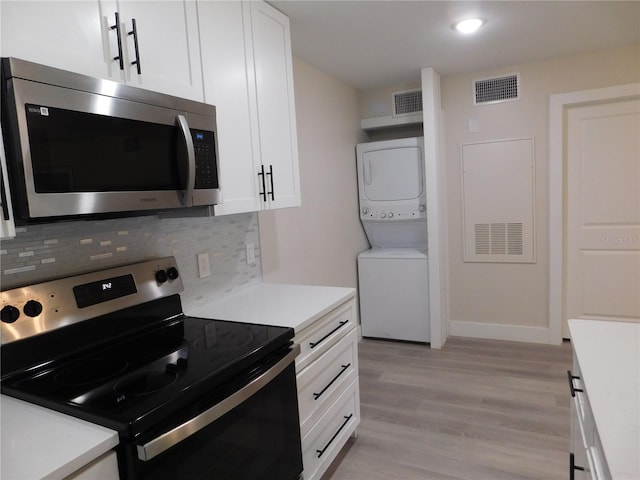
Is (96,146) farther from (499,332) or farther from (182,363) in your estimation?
(499,332)

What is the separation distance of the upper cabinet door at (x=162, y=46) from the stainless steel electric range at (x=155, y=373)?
0.69 metres

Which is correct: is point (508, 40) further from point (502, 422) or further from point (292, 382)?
point (292, 382)

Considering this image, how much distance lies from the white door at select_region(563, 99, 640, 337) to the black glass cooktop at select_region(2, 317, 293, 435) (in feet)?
10.00

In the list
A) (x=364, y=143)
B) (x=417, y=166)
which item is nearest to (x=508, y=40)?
(x=417, y=166)

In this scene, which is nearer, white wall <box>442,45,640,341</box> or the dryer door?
white wall <box>442,45,640,341</box>

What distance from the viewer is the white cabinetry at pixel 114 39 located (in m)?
1.07

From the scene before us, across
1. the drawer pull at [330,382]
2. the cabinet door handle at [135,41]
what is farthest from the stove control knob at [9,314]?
the drawer pull at [330,382]

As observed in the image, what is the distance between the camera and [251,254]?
7.84 ft

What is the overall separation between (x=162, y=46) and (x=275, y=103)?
0.72 meters

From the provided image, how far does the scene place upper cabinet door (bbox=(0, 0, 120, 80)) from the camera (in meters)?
1.04

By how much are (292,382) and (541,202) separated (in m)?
2.91

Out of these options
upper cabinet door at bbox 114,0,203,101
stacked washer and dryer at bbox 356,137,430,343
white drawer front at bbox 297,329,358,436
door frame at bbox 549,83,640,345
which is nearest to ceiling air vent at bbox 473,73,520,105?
door frame at bbox 549,83,640,345

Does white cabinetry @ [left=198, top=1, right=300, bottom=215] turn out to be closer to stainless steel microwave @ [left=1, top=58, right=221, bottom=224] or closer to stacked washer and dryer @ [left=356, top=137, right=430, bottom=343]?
stainless steel microwave @ [left=1, top=58, right=221, bottom=224]

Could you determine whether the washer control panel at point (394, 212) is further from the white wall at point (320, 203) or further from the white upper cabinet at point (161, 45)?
the white upper cabinet at point (161, 45)
